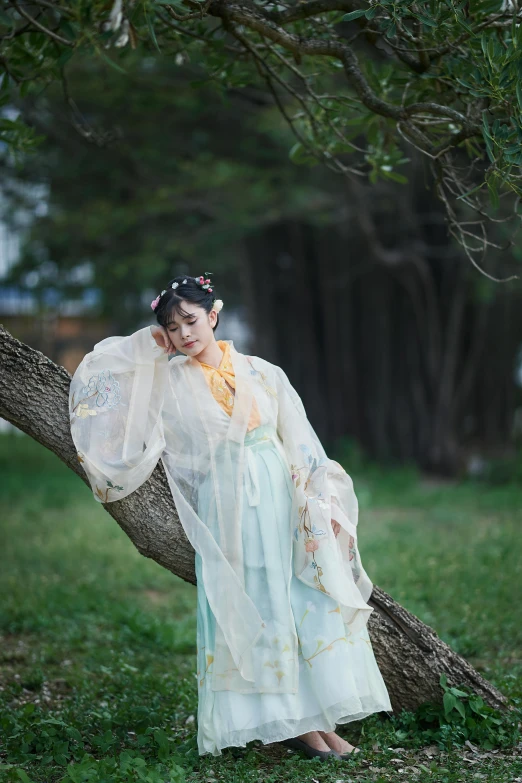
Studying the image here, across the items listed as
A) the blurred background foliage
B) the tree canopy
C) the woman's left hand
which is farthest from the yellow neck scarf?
the blurred background foliage

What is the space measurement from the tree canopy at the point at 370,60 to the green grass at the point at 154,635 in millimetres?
1954

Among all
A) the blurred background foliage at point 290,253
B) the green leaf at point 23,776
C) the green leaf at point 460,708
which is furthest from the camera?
the blurred background foliage at point 290,253

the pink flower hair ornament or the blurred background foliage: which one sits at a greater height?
the blurred background foliage

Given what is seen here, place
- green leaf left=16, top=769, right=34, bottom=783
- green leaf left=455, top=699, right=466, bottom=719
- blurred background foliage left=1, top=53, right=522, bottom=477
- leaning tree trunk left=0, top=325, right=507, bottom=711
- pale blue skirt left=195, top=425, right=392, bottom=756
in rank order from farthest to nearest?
blurred background foliage left=1, top=53, right=522, bottom=477
green leaf left=455, top=699, right=466, bottom=719
leaning tree trunk left=0, top=325, right=507, bottom=711
pale blue skirt left=195, top=425, right=392, bottom=756
green leaf left=16, top=769, right=34, bottom=783

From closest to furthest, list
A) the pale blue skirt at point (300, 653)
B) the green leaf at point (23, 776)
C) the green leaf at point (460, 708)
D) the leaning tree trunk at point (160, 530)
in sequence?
the green leaf at point (23, 776) < the pale blue skirt at point (300, 653) < the leaning tree trunk at point (160, 530) < the green leaf at point (460, 708)

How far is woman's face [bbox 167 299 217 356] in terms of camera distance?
3.00m

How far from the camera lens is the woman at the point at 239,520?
2863 millimetres

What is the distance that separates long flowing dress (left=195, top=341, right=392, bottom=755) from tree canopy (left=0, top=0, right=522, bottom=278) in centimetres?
119

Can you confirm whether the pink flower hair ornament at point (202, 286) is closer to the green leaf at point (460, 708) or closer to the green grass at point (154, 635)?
the green grass at point (154, 635)

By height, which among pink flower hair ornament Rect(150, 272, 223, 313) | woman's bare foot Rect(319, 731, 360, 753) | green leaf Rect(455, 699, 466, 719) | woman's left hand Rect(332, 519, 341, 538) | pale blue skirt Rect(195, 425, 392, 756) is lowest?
woman's bare foot Rect(319, 731, 360, 753)

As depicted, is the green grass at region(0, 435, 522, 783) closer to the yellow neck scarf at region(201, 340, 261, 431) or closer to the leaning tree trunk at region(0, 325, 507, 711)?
the leaning tree trunk at region(0, 325, 507, 711)

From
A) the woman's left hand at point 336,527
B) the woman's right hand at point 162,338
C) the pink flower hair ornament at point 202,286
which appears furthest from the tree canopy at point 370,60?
the woman's left hand at point 336,527

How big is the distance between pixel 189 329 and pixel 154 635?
86.1 inches

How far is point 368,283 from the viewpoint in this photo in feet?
38.0
